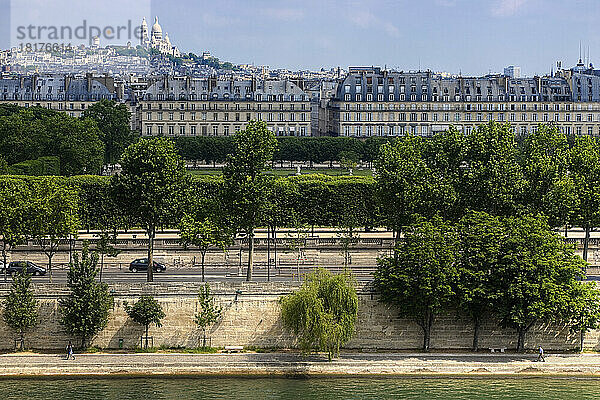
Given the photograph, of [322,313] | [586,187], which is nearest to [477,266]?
[322,313]

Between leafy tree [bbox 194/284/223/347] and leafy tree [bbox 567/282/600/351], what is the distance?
15020 millimetres

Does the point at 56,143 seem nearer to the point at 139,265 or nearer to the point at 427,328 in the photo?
the point at 139,265

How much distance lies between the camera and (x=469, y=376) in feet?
143

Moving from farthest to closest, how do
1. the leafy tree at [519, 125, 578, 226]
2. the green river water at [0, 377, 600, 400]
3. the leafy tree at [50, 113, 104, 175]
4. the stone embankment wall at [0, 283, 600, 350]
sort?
1. the leafy tree at [50, 113, 104, 175]
2. the leafy tree at [519, 125, 578, 226]
3. the stone embankment wall at [0, 283, 600, 350]
4. the green river water at [0, 377, 600, 400]

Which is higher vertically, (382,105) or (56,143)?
(382,105)

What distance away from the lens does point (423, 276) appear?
4472cm

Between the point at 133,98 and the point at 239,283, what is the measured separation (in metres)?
90.9

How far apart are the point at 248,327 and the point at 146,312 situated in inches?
177

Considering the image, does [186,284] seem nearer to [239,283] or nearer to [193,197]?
[239,283]

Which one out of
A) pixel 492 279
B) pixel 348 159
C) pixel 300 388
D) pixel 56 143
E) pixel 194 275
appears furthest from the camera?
pixel 348 159

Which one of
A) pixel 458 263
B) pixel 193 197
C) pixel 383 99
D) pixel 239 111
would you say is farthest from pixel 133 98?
pixel 458 263

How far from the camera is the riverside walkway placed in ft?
141

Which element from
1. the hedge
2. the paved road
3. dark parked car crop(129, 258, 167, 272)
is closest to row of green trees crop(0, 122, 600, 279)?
the paved road

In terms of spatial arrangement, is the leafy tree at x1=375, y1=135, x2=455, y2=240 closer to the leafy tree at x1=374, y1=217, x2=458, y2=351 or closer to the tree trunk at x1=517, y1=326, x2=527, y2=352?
the leafy tree at x1=374, y1=217, x2=458, y2=351
